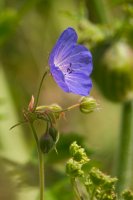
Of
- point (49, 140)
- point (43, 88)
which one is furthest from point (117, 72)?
point (49, 140)

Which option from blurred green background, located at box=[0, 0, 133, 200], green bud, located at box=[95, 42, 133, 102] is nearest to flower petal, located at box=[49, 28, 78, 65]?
blurred green background, located at box=[0, 0, 133, 200]

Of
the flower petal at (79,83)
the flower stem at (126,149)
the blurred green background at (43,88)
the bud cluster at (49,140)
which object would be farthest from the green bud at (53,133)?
the flower stem at (126,149)

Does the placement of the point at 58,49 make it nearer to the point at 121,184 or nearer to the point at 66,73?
the point at 66,73

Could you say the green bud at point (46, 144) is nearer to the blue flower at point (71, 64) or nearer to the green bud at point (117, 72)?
the blue flower at point (71, 64)

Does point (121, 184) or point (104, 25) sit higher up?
point (104, 25)

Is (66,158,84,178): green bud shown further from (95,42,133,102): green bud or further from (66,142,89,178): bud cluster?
(95,42,133,102): green bud

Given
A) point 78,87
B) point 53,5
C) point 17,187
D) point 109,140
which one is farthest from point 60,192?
point 53,5

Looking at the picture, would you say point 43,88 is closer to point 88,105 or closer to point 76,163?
point 88,105
